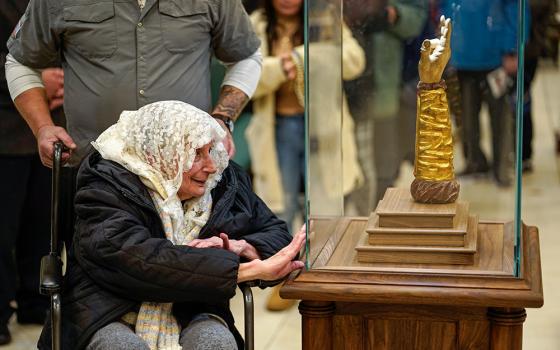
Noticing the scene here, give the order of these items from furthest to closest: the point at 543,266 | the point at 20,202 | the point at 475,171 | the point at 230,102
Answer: the point at 543,266 → the point at 20,202 → the point at 475,171 → the point at 230,102

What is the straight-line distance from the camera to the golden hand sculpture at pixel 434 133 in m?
2.95

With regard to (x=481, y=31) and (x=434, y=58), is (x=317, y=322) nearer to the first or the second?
(x=434, y=58)

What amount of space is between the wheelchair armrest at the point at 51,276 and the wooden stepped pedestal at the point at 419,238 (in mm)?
774

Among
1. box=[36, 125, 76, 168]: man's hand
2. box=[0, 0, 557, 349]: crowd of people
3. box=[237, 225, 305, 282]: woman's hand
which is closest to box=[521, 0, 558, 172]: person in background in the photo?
box=[0, 0, 557, 349]: crowd of people

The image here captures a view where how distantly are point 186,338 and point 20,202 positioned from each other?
1.88 metres

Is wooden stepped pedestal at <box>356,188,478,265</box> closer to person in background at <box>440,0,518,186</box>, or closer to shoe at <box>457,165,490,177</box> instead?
person in background at <box>440,0,518,186</box>

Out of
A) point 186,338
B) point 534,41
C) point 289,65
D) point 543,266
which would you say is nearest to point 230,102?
point 186,338

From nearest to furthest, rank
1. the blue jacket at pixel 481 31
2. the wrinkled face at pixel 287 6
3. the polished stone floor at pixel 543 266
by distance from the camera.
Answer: the blue jacket at pixel 481 31 → the polished stone floor at pixel 543 266 → the wrinkled face at pixel 287 6

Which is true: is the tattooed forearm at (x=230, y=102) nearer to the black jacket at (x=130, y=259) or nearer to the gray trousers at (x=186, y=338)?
the black jacket at (x=130, y=259)

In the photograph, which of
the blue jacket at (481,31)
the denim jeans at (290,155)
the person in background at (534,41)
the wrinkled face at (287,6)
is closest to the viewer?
the blue jacket at (481,31)

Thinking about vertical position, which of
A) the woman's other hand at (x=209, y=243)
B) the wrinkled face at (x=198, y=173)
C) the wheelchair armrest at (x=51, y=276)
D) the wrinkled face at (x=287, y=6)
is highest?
the wrinkled face at (x=287, y=6)

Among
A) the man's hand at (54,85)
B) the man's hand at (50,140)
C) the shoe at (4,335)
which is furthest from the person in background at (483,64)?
the shoe at (4,335)

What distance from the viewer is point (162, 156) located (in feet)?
9.69

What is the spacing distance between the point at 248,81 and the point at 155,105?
2.25 feet
